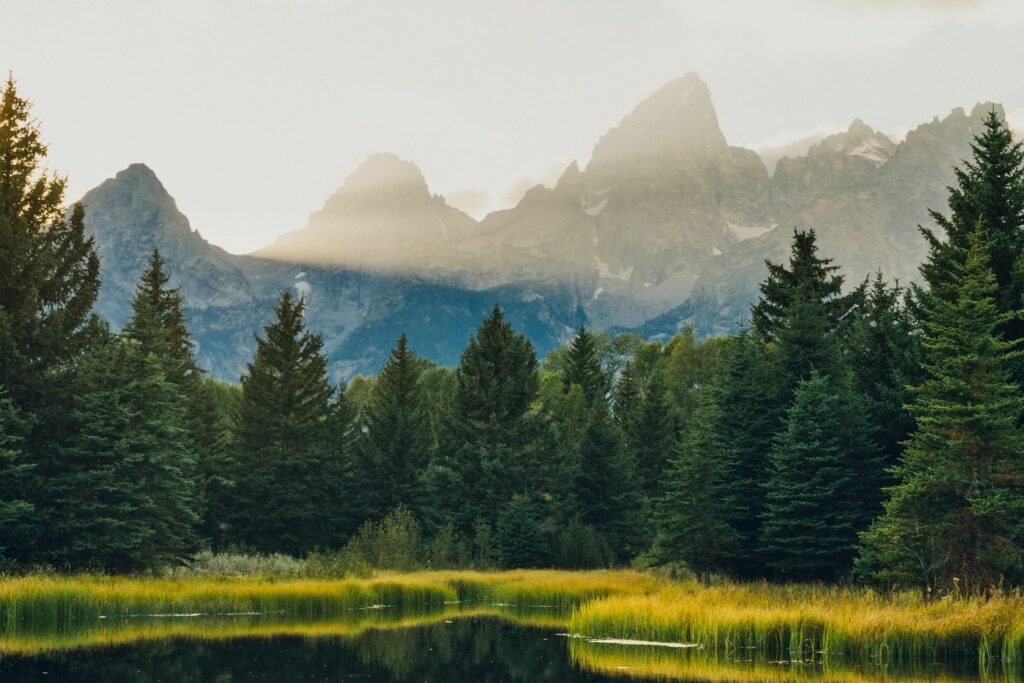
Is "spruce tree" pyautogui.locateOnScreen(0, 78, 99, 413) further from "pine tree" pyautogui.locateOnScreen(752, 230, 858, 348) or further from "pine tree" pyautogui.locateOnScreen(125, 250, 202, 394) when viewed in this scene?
"pine tree" pyautogui.locateOnScreen(752, 230, 858, 348)

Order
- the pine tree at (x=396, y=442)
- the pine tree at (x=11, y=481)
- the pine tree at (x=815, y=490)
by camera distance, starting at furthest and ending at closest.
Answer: the pine tree at (x=396, y=442) < the pine tree at (x=815, y=490) < the pine tree at (x=11, y=481)

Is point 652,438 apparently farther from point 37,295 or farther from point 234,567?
point 37,295

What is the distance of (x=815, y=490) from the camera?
38219mm

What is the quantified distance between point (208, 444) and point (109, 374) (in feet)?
68.5

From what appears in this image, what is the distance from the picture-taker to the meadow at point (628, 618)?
75.5 ft

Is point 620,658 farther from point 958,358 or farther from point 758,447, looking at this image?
point 758,447

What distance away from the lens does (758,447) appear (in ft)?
145

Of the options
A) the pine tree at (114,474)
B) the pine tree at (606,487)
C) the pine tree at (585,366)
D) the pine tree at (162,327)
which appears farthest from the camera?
the pine tree at (585,366)

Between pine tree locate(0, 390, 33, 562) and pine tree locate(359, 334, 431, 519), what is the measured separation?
30092 millimetres

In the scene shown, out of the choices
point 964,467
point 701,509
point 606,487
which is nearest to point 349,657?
point 964,467

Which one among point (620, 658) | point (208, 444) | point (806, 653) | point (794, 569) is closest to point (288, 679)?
point (620, 658)

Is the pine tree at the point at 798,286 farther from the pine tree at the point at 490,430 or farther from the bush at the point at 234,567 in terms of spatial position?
the bush at the point at 234,567

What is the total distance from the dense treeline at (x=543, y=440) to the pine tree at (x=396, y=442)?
0.16 meters

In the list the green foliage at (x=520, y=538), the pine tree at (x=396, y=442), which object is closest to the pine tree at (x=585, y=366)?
the pine tree at (x=396, y=442)
